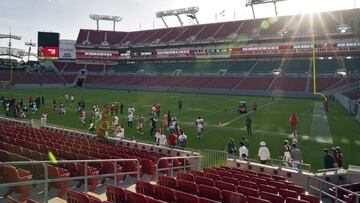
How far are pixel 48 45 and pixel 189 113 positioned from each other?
58.6 meters

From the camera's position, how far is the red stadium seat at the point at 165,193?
21.7ft

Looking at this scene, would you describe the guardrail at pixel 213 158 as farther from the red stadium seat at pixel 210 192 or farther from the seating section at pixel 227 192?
the red stadium seat at pixel 210 192

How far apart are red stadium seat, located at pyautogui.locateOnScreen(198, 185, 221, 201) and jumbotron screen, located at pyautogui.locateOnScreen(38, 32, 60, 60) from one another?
8050 centimetres

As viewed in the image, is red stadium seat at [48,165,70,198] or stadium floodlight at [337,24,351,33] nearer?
red stadium seat at [48,165,70,198]

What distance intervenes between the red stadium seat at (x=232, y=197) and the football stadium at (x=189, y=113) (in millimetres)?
23

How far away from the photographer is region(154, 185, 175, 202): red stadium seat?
661 cm

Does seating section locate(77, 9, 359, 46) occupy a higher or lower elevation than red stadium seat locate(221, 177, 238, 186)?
higher

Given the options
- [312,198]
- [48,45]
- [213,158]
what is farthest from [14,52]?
[312,198]

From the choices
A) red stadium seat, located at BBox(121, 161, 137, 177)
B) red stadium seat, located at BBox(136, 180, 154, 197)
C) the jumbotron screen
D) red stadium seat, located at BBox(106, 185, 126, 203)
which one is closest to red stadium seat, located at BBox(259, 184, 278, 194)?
red stadium seat, located at BBox(136, 180, 154, 197)

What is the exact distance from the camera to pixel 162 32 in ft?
300

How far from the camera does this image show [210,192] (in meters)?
7.20

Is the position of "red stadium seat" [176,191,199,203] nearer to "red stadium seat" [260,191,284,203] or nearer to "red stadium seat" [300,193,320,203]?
"red stadium seat" [260,191,284,203]

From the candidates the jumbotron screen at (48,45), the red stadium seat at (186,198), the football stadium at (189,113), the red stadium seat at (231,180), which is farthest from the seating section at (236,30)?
the red stadium seat at (186,198)

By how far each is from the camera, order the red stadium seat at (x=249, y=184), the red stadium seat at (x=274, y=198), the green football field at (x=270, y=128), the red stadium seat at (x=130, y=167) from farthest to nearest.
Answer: the green football field at (x=270, y=128)
the red stadium seat at (x=130, y=167)
the red stadium seat at (x=249, y=184)
the red stadium seat at (x=274, y=198)
